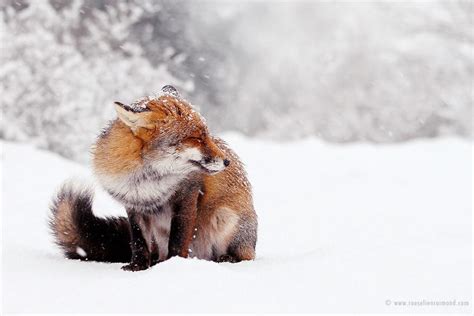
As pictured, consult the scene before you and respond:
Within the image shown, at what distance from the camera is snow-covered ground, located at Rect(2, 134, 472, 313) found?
3406 millimetres

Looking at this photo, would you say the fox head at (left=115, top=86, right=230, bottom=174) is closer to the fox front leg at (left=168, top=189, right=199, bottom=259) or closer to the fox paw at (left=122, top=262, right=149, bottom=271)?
the fox front leg at (left=168, top=189, right=199, bottom=259)

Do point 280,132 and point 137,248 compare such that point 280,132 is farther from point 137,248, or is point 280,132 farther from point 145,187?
point 145,187

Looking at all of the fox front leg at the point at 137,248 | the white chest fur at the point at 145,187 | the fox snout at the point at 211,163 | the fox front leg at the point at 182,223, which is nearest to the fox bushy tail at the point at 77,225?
the fox front leg at the point at 137,248

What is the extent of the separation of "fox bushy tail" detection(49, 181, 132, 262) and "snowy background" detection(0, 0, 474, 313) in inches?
7.7

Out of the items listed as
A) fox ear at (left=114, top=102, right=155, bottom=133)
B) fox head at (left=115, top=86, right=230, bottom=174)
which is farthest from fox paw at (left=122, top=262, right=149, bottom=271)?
fox ear at (left=114, top=102, right=155, bottom=133)

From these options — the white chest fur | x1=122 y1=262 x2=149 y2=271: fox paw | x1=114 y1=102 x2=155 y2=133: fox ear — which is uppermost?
x1=114 y1=102 x2=155 y2=133: fox ear

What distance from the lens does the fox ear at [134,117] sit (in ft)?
13.8

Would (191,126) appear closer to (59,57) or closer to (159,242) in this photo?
(159,242)


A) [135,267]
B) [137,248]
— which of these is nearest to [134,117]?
[137,248]

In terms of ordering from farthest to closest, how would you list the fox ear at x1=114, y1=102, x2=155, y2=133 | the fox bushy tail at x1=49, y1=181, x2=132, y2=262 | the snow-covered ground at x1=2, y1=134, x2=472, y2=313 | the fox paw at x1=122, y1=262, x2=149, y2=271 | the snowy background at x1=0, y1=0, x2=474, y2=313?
the fox bushy tail at x1=49, y1=181, x2=132, y2=262
the fox paw at x1=122, y1=262, x2=149, y2=271
the fox ear at x1=114, y1=102, x2=155, y2=133
the snowy background at x1=0, y1=0, x2=474, y2=313
the snow-covered ground at x1=2, y1=134, x2=472, y2=313

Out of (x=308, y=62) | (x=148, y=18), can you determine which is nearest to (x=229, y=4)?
(x=308, y=62)

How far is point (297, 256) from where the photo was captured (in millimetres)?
4883

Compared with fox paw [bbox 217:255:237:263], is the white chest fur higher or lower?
higher

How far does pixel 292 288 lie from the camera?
3617 mm
